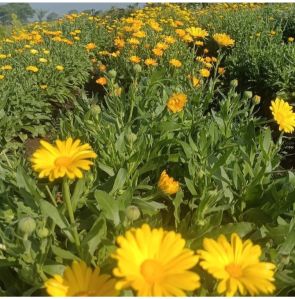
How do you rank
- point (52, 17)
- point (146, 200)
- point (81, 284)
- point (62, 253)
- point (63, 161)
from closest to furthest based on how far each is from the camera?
point (81, 284) → point (63, 161) → point (62, 253) → point (146, 200) → point (52, 17)

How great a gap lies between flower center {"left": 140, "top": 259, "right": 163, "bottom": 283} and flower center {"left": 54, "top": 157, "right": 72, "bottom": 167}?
46 centimetres

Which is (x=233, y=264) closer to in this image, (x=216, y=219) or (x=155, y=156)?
(x=216, y=219)

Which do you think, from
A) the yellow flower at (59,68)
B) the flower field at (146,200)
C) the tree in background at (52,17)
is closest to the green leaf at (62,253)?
the flower field at (146,200)

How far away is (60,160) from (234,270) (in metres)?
0.61

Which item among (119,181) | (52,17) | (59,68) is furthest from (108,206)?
(52,17)

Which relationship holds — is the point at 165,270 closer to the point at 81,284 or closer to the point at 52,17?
the point at 81,284

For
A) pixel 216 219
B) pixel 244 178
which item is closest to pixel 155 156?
pixel 244 178

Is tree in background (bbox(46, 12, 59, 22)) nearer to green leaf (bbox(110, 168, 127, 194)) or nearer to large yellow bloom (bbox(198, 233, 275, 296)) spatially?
green leaf (bbox(110, 168, 127, 194))

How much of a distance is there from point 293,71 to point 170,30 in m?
2.31

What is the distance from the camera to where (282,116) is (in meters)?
2.08

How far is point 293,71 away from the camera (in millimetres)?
4488

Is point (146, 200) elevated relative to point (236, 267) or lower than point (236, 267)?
lower

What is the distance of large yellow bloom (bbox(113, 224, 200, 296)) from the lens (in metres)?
0.93

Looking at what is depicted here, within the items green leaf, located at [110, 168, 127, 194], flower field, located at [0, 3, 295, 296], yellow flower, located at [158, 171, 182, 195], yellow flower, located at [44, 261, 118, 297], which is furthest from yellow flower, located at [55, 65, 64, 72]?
yellow flower, located at [44, 261, 118, 297]
